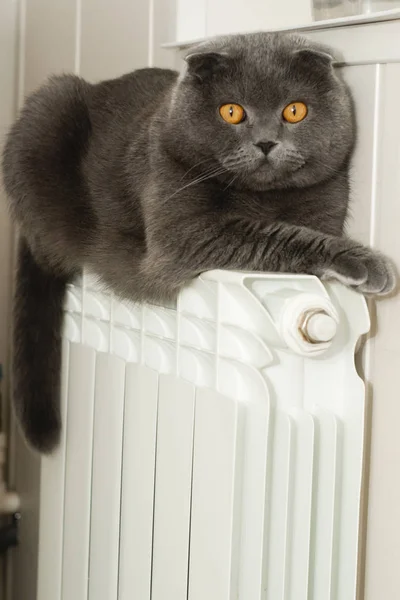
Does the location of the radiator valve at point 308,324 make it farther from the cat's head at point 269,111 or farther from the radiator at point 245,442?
the cat's head at point 269,111

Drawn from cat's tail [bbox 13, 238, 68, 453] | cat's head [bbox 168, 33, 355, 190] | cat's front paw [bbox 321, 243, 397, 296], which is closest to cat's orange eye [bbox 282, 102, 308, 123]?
cat's head [bbox 168, 33, 355, 190]

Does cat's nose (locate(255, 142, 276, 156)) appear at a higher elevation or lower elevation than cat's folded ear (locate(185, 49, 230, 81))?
lower

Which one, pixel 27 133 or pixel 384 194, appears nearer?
pixel 384 194

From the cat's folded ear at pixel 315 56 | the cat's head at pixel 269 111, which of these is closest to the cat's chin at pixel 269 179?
the cat's head at pixel 269 111

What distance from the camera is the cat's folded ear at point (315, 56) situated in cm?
89

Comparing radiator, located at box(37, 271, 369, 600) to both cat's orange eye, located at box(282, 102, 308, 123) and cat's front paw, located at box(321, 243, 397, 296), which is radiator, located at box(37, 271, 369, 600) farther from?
cat's orange eye, located at box(282, 102, 308, 123)

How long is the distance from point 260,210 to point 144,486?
405mm

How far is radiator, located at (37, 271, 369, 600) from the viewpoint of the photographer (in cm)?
86

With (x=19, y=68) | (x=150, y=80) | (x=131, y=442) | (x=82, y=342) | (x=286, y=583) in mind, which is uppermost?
(x=19, y=68)

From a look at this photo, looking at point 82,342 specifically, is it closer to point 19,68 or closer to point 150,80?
point 150,80

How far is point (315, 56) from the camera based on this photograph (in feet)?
2.95

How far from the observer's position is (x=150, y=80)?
121 centimetres

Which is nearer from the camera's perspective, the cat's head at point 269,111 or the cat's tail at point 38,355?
the cat's head at point 269,111

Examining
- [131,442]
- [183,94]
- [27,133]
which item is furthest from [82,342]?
[183,94]
